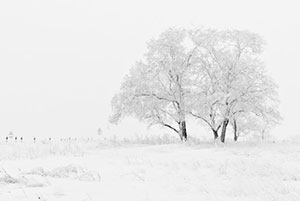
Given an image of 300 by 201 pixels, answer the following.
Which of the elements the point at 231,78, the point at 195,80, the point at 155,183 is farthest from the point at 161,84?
the point at 155,183

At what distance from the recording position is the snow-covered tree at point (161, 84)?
2833cm

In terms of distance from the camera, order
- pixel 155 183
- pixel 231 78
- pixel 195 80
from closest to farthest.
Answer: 1. pixel 155 183
2. pixel 231 78
3. pixel 195 80

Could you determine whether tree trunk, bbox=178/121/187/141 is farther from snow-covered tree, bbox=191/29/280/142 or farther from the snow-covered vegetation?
snow-covered tree, bbox=191/29/280/142

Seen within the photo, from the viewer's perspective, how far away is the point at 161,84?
1136 inches

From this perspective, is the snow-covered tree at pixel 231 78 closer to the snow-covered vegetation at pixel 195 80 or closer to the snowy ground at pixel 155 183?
the snow-covered vegetation at pixel 195 80

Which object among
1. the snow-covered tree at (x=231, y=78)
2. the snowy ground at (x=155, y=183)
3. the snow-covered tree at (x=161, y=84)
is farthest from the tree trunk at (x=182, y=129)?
the snowy ground at (x=155, y=183)

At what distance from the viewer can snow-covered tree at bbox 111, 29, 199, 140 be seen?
2833 centimetres

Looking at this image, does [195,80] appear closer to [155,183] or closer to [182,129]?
[182,129]

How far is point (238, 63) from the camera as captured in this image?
26344mm

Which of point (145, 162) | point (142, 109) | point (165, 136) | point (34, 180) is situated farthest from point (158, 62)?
point (34, 180)

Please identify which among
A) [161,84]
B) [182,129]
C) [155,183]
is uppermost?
[161,84]

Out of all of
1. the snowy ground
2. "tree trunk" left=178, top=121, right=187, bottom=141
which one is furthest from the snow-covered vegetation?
the snowy ground

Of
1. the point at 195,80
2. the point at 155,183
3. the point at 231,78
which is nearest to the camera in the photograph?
the point at 155,183

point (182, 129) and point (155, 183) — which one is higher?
point (182, 129)
